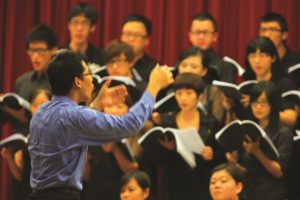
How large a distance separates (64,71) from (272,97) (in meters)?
1.91

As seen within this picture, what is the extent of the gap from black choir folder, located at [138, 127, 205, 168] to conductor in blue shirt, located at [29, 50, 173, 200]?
140 cm

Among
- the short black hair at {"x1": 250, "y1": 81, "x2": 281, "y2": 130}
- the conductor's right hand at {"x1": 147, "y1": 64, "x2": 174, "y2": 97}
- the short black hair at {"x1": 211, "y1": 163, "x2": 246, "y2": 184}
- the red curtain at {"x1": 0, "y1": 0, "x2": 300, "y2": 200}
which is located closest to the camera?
the conductor's right hand at {"x1": 147, "y1": 64, "x2": 174, "y2": 97}

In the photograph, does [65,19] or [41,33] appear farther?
[65,19]

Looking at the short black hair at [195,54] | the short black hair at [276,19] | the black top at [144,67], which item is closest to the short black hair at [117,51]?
the black top at [144,67]

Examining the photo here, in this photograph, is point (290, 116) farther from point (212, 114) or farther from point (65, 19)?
point (65, 19)

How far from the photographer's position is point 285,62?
17.7 ft

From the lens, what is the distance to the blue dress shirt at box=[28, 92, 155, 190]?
10.5 ft

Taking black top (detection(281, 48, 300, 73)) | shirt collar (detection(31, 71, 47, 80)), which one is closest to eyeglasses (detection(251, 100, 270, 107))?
black top (detection(281, 48, 300, 73))

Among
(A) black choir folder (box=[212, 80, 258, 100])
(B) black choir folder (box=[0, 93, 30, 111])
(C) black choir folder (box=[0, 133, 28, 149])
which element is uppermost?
(A) black choir folder (box=[212, 80, 258, 100])

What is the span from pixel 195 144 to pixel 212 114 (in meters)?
0.38

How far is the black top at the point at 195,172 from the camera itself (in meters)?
4.88

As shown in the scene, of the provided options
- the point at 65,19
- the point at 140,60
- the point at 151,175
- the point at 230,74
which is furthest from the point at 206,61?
the point at 65,19

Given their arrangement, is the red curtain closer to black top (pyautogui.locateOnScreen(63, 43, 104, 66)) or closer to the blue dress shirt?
black top (pyautogui.locateOnScreen(63, 43, 104, 66))

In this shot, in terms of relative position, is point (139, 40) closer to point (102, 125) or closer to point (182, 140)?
point (182, 140)
